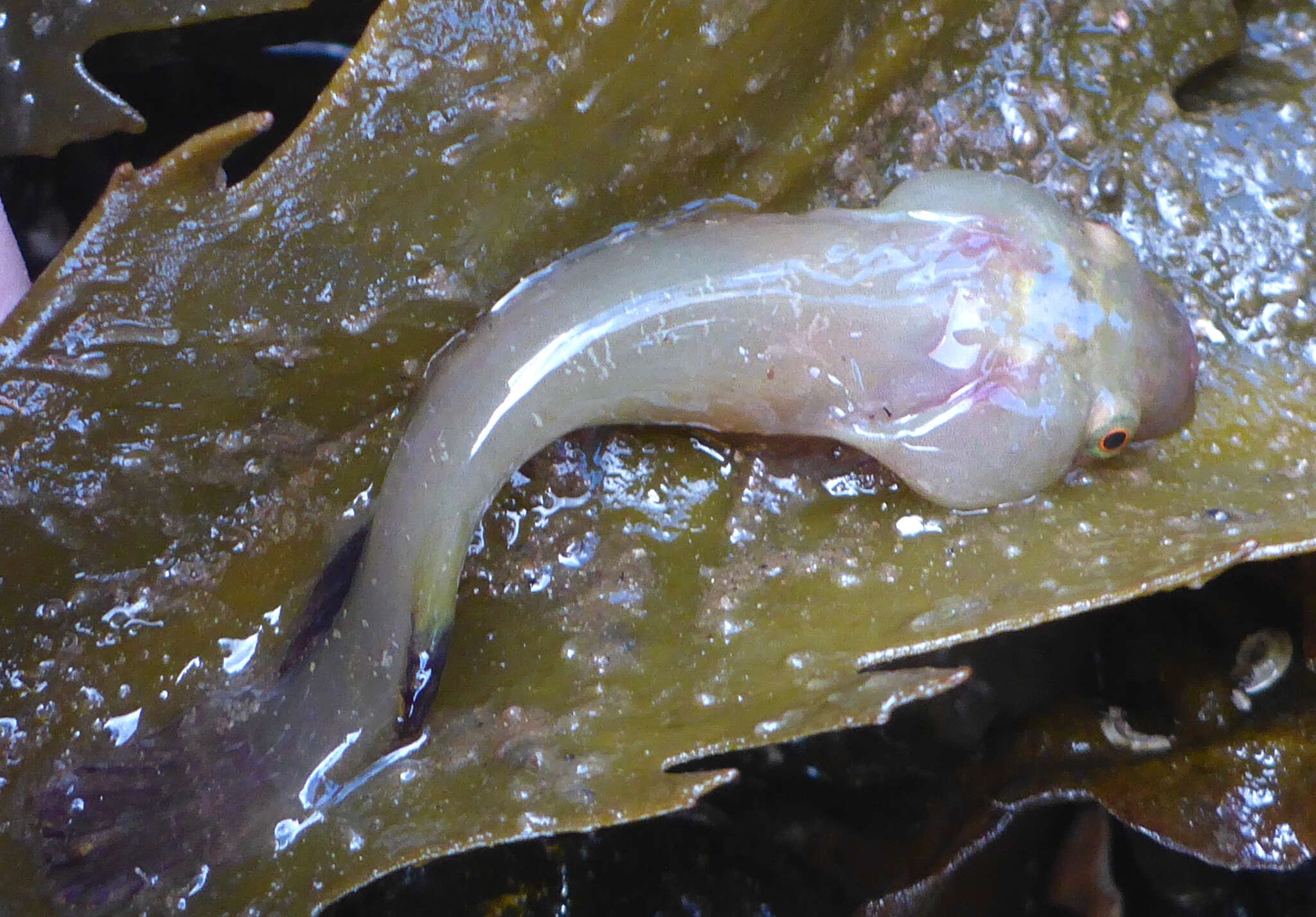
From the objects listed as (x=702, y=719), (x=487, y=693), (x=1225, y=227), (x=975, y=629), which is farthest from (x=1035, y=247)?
(x=487, y=693)

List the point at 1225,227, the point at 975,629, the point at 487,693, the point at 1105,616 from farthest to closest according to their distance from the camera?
the point at 1105,616 < the point at 1225,227 < the point at 487,693 < the point at 975,629

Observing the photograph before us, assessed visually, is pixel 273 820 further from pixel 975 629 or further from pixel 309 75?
pixel 309 75

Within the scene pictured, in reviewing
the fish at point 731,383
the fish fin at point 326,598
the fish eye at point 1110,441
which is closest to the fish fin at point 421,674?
the fish at point 731,383

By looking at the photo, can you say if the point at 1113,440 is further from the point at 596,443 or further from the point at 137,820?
the point at 137,820

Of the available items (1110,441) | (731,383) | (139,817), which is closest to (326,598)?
(139,817)

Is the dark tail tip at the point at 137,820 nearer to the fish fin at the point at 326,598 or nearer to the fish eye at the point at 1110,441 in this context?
the fish fin at the point at 326,598

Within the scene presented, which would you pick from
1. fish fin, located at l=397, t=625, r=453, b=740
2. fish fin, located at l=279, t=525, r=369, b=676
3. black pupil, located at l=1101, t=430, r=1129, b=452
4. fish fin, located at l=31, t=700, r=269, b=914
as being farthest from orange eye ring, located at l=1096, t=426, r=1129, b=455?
fish fin, located at l=31, t=700, r=269, b=914
